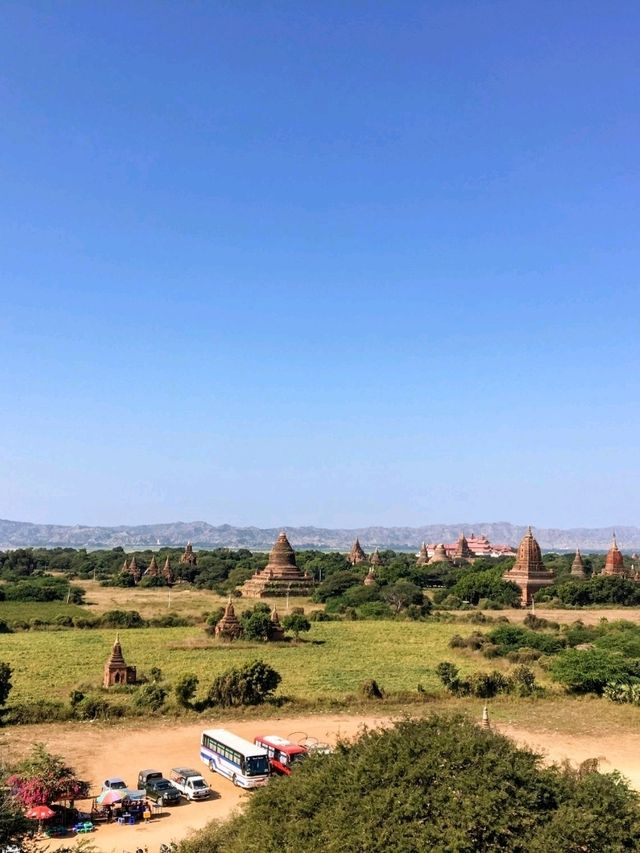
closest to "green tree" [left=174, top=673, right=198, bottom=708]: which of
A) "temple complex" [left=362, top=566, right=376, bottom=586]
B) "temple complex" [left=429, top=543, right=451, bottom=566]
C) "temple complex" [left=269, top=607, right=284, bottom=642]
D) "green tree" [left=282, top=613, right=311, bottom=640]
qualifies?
"temple complex" [left=269, top=607, right=284, bottom=642]

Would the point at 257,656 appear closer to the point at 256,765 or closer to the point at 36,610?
the point at 256,765

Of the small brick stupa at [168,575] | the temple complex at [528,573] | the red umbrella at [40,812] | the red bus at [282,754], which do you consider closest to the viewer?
the red umbrella at [40,812]

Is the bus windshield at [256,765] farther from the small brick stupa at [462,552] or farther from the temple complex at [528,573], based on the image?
the small brick stupa at [462,552]

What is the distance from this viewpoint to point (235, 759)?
2103 cm

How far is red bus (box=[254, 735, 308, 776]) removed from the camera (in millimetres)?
21031

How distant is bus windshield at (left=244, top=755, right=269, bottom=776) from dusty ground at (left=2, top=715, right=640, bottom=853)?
574 millimetres

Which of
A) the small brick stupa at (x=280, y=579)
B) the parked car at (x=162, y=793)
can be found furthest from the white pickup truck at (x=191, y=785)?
the small brick stupa at (x=280, y=579)

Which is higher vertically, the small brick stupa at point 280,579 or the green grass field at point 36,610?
the small brick stupa at point 280,579

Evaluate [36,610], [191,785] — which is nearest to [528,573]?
[36,610]

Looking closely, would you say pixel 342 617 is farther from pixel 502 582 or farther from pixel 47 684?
pixel 47 684

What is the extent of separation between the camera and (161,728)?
26.7 metres

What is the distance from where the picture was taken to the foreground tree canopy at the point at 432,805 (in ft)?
39.7

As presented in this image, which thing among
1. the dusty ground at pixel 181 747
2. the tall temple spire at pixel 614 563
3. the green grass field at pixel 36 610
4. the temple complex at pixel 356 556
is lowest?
the green grass field at pixel 36 610

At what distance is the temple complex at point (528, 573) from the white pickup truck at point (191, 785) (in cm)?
6096
